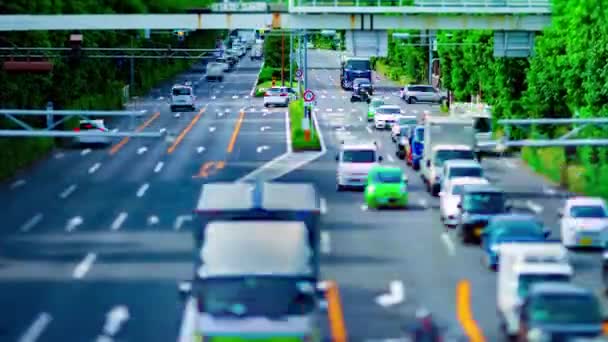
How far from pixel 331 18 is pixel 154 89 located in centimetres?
9694

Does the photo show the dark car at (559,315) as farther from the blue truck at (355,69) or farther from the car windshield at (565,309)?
the blue truck at (355,69)

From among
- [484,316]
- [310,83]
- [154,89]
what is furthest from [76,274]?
[310,83]

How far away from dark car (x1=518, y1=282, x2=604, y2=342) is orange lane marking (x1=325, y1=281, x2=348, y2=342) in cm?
502

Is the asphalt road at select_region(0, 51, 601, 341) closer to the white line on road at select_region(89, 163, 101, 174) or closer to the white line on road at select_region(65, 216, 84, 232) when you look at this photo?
the white line on road at select_region(65, 216, 84, 232)

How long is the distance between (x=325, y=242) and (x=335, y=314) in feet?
41.4

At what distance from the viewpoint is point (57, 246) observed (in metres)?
46.4

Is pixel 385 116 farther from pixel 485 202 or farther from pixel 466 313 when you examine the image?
pixel 466 313

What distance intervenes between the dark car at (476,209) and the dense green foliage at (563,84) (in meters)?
8.13

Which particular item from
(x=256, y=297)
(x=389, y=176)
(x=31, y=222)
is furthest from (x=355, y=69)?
(x=256, y=297)

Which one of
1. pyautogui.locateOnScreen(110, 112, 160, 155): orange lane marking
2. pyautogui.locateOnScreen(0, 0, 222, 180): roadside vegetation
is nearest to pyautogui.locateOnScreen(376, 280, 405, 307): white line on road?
pyautogui.locateOnScreen(0, 0, 222, 180): roadside vegetation

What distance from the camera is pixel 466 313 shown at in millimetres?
34594

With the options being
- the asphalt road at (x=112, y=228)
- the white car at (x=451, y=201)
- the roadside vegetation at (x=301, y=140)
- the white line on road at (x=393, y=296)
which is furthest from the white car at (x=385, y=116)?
the white line on road at (x=393, y=296)

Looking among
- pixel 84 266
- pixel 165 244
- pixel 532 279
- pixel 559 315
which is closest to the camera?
pixel 559 315

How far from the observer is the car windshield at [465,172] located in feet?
185
